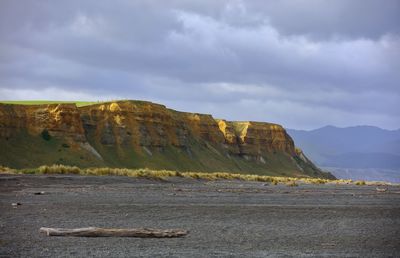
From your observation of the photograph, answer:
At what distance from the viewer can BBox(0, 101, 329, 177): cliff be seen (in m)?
81.4

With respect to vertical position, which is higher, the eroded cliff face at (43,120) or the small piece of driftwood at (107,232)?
the eroded cliff face at (43,120)

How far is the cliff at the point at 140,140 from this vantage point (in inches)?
3206

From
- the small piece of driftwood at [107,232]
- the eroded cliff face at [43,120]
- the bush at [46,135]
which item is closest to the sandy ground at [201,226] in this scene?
the small piece of driftwood at [107,232]

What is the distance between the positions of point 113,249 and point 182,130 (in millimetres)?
105353

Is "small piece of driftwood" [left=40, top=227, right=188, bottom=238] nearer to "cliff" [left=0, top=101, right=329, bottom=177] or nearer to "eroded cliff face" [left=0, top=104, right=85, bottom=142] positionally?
"cliff" [left=0, top=101, right=329, bottom=177]

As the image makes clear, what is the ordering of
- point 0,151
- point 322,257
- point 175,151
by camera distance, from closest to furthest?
point 322,257
point 0,151
point 175,151

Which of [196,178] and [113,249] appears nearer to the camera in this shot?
[113,249]

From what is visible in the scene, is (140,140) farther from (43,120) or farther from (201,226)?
(201,226)

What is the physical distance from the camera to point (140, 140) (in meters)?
103

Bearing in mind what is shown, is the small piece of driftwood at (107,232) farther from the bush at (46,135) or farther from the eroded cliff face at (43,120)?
the bush at (46,135)

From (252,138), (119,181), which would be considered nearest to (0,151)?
(119,181)

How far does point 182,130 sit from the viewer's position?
391ft

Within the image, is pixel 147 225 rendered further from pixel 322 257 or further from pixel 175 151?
pixel 175 151

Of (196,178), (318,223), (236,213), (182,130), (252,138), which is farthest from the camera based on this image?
(252,138)
